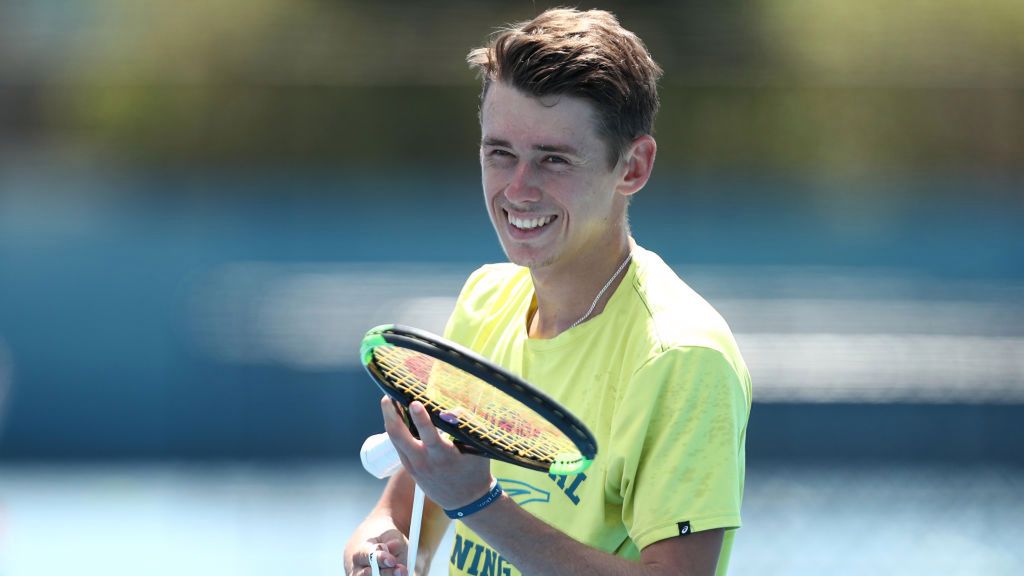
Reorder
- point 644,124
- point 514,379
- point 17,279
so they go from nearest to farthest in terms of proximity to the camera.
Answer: point 514,379
point 644,124
point 17,279

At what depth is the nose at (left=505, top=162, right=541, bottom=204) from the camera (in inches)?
74.2

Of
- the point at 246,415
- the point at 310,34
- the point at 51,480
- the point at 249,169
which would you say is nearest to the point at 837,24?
the point at 310,34

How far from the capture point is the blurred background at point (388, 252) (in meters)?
6.29

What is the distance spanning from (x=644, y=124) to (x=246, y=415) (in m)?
5.56

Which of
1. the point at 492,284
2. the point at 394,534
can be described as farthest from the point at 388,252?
the point at 394,534

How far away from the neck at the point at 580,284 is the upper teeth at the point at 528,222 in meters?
0.09

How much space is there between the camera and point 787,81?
1100cm

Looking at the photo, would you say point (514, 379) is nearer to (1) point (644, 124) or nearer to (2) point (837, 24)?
(1) point (644, 124)

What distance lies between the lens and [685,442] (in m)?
1.73

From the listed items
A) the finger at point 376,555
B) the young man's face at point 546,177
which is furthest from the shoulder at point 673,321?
the finger at point 376,555

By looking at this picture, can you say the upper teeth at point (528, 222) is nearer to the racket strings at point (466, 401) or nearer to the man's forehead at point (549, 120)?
the man's forehead at point (549, 120)

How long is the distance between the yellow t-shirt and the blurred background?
3.60m

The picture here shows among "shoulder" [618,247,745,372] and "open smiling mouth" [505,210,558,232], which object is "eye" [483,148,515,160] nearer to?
"open smiling mouth" [505,210,558,232]

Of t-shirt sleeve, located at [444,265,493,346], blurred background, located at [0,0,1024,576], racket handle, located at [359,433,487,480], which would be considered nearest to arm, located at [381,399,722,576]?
racket handle, located at [359,433,487,480]
